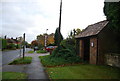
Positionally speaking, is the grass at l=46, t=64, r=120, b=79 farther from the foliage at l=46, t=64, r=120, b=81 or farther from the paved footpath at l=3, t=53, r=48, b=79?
the paved footpath at l=3, t=53, r=48, b=79

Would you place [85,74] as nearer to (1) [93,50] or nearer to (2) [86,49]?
(1) [93,50]

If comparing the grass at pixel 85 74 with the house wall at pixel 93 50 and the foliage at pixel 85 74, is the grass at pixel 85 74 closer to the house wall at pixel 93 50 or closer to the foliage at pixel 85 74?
the foliage at pixel 85 74

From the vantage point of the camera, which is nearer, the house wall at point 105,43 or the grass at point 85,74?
the grass at point 85,74

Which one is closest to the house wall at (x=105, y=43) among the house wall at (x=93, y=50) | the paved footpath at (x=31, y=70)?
the house wall at (x=93, y=50)

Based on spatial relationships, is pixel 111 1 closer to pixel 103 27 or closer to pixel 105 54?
pixel 103 27

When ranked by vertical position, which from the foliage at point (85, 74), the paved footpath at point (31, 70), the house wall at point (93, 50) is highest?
the house wall at point (93, 50)

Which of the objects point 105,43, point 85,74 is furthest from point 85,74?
point 105,43

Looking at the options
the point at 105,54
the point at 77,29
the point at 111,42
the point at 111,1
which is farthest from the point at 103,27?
the point at 77,29

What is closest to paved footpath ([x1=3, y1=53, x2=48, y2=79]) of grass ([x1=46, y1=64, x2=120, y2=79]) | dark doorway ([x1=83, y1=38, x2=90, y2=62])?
grass ([x1=46, y1=64, x2=120, y2=79])

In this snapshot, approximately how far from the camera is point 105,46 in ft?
46.3

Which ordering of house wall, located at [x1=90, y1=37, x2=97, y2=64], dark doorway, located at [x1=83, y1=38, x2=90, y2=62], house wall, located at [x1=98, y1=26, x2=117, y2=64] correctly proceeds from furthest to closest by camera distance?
dark doorway, located at [x1=83, y1=38, x2=90, y2=62], house wall, located at [x1=90, y1=37, x2=97, y2=64], house wall, located at [x1=98, y1=26, x2=117, y2=64]

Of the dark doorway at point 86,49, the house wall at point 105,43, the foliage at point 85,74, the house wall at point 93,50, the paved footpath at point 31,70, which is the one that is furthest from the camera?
the dark doorway at point 86,49

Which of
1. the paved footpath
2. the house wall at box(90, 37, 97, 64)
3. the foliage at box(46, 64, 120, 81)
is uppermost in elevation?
the house wall at box(90, 37, 97, 64)

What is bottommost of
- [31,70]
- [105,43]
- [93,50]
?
[31,70]
